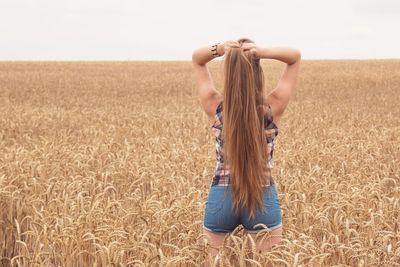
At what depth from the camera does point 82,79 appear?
28438 millimetres

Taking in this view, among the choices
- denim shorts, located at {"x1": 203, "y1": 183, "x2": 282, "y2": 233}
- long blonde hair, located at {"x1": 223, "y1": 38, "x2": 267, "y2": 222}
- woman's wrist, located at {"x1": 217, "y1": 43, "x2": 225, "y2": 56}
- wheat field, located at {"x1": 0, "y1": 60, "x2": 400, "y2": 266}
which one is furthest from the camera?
wheat field, located at {"x1": 0, "y1": 60, "x2": 400, "y2": 266}

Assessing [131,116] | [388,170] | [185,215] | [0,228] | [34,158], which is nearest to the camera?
[185,215]

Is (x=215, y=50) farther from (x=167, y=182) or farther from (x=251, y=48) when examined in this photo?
(x=167, y=182)

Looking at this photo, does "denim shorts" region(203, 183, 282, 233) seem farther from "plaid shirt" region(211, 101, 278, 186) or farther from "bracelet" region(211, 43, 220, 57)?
"bracelet" region(211, 43, 220, 57)

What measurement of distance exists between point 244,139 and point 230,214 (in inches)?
17.6

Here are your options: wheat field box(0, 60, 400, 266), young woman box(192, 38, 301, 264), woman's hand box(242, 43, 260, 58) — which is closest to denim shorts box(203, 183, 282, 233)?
young woman box(192, 38, 301, 264)

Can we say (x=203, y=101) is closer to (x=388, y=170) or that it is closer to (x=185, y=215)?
(x=185, y=215)

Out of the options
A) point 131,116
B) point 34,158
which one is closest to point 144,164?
point 34,158

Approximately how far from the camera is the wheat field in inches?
141

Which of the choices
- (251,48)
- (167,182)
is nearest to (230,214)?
(251,48)

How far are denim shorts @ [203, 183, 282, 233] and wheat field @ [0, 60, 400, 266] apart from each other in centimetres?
13

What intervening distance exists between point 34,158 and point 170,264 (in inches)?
198

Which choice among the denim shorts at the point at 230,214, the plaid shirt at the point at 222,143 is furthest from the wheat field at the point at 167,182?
the plaid shirt at the point at 222,143

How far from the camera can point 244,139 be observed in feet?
10.2
